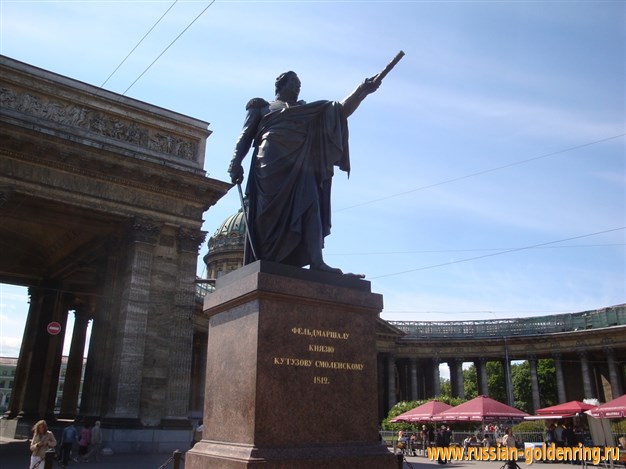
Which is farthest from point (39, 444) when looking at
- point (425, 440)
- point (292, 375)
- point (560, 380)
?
point (560, 380)

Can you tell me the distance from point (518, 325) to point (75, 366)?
1766 inches

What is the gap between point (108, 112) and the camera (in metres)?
25.2

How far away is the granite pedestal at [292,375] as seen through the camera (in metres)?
5.65

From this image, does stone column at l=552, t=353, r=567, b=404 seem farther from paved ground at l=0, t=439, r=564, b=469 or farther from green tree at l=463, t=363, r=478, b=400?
green tree at l=463, t=363, r=478, b=400

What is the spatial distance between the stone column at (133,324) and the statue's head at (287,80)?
17.8 metres

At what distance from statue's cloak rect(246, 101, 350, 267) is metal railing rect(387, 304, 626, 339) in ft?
172

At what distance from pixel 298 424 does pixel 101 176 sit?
2112 centimetres

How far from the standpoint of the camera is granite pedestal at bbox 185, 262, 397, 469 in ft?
18.5

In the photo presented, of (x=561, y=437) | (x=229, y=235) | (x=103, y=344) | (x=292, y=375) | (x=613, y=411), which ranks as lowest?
(x=561, y=437)

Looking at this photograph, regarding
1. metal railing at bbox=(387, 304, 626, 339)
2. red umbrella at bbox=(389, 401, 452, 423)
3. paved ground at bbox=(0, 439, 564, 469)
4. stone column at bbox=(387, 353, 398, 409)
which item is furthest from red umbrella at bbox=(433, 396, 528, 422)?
stone column at bbox=(387, 353, 398, 409)

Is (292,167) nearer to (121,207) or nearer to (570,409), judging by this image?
(121,207)

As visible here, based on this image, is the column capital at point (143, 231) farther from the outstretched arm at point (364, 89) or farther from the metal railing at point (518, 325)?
the metal railing at point (518, 325)

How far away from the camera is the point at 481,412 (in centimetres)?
2364

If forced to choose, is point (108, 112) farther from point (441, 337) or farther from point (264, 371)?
point (441, 337)
